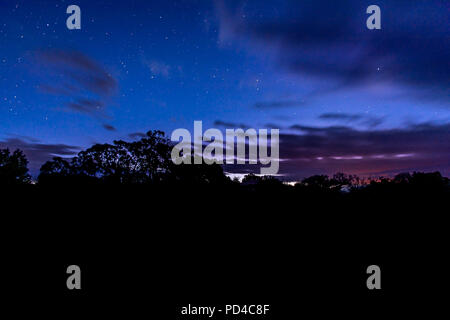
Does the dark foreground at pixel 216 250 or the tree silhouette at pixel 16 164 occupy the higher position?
the tree silhouette at pixel 16 164

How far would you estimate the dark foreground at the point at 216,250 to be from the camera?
4.22m

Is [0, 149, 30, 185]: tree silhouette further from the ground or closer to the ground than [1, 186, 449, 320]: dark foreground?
further from the ground

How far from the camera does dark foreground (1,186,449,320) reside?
4.22 metres

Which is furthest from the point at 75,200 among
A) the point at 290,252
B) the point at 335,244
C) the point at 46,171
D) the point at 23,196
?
the point at 46,171

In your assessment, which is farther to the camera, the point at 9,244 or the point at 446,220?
the point at 446,220

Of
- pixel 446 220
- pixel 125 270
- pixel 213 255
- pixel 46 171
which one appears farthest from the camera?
pixel 46 171

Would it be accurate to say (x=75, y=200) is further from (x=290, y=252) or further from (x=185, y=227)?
(x=290, y=252)

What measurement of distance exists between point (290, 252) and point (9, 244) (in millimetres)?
6721

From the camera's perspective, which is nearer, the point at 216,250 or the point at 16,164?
the point at 216,250

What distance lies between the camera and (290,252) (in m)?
5.55

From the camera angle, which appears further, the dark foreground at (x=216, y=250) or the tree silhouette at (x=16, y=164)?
the tree silhouette at (x=16, y=164)

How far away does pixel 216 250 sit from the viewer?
18.3 feet
